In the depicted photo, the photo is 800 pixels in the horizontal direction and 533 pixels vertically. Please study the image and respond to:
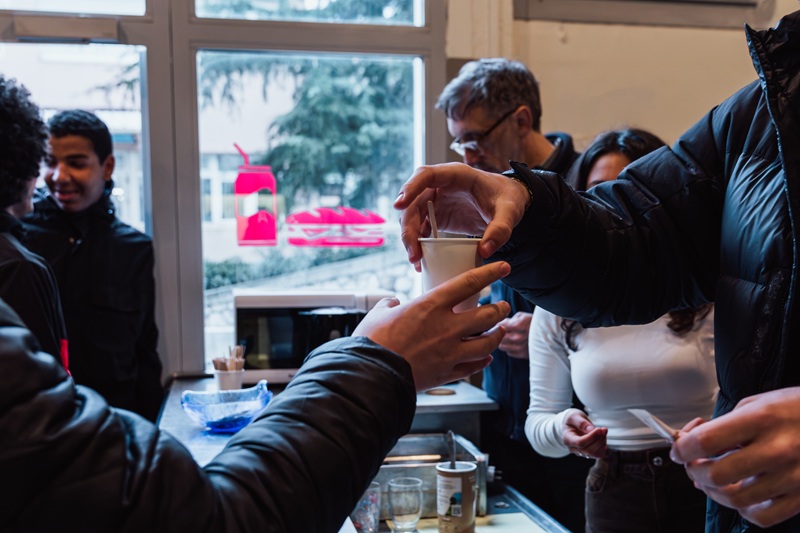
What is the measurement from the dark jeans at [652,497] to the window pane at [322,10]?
99.2 inches

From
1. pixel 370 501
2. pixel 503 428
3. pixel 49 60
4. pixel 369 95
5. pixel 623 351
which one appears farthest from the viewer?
pixel 369 95

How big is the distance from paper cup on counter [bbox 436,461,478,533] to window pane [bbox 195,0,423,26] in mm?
2517

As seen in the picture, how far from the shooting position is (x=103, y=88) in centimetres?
379

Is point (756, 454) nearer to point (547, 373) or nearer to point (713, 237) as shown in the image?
point (713, 237)

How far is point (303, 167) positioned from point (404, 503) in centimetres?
223

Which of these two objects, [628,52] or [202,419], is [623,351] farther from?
[628,52]

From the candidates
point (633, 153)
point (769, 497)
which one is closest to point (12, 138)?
point (633, 153)

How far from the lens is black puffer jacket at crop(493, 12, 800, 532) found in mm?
1195

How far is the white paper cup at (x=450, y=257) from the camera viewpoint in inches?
47.8

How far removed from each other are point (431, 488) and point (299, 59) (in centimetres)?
237

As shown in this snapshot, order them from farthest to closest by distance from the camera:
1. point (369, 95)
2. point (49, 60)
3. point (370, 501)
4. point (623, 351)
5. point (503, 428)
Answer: point (369, 95)
point (49, 60)
point (503, 428)
point (623, 351)
point (370, 501)

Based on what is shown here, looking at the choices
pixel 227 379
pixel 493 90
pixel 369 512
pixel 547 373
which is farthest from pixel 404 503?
pixel 493 90

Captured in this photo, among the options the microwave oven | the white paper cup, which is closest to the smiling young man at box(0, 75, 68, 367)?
the microwave oven

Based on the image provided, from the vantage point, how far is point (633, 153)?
2.63m
